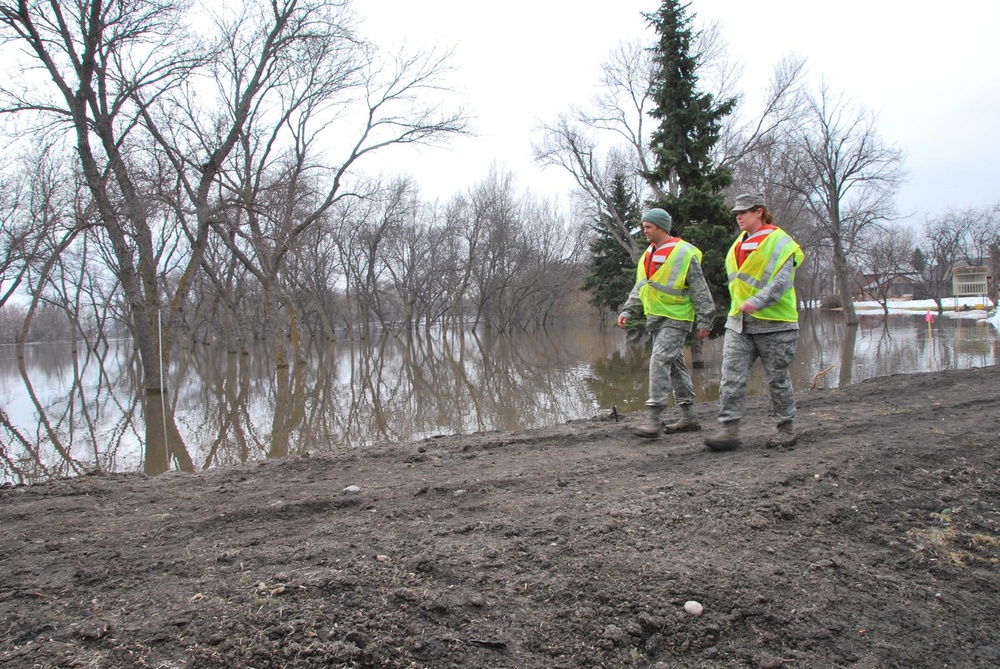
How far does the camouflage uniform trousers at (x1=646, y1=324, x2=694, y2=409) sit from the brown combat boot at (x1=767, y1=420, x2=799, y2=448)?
2.97 feet

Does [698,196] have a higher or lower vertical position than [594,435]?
higher

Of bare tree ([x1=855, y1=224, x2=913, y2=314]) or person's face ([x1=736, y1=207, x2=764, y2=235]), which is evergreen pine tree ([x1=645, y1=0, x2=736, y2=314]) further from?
bare tree ([x1=855, y1=224, x2=913, y2=314])

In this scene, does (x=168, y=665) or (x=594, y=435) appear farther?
(x=594, y=435)

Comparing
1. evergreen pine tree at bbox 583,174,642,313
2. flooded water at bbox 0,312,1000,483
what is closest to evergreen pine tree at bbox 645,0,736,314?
flooded water at bbox 0,312,1000,483

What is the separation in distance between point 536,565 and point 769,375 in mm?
2918

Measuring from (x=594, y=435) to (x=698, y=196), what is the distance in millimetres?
10613

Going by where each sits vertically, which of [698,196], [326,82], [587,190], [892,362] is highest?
[326,82]

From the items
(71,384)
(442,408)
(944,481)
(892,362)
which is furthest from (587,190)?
(944,481)

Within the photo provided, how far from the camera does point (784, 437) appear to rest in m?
4.41

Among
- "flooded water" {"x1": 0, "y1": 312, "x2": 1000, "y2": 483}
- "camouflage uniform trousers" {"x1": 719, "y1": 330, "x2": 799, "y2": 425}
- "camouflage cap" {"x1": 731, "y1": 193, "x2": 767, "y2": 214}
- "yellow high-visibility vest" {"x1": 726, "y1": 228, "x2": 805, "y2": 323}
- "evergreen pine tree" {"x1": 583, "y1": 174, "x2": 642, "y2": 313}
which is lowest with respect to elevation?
"flooded water" {"x1": 0, "y1": 312, "x2": 1000, "y2": 483}

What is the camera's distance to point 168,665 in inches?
73.5

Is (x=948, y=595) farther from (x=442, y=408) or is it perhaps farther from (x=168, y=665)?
(x=442, y=408)

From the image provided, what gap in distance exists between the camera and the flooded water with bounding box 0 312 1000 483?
795 centimetres

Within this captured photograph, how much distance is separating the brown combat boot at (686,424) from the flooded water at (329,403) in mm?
2760
